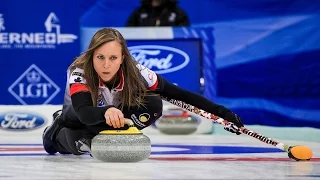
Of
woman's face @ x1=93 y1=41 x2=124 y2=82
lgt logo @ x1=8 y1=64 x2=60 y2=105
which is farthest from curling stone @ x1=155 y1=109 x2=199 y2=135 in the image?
woman's face @ x1=93 y1=41 x2=124 y2=82

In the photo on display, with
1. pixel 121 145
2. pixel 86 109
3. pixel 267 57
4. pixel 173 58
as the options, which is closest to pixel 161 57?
pixel 173 58

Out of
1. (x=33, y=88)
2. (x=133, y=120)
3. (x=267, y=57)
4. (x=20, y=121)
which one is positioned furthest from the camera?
(x=267, y=57)

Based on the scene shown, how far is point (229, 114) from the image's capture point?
485 cm

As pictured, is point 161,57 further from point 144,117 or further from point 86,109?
point 86,109

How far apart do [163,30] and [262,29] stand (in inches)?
65.5

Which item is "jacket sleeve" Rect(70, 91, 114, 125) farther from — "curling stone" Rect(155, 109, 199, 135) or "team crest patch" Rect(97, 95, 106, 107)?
"curling stone" Rect(155, 109, 199, 135)

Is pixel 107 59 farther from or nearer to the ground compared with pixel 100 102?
farther from the ground

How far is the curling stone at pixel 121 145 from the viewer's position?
425cm

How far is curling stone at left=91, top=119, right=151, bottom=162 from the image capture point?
425 cm

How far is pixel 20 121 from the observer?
8.87 metres

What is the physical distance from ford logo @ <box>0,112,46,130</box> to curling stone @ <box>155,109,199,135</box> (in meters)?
1.34

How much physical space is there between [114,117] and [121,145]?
0.16m

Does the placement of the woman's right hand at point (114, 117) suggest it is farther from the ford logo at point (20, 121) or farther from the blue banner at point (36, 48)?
the blue banner at point (36, 48)

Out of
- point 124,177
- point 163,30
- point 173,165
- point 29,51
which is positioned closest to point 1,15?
point 29,51
